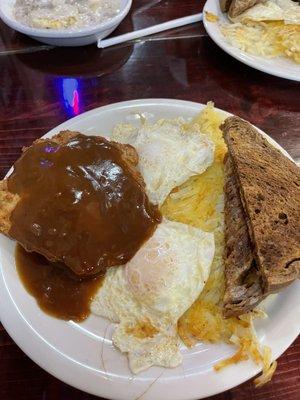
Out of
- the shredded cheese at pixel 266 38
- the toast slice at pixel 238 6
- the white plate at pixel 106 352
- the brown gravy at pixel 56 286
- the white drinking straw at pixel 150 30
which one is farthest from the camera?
the white drinking straw at pixel 150 30

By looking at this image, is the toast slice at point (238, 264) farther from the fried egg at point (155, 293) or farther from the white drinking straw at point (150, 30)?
the white drinking straw at point (150, 30)

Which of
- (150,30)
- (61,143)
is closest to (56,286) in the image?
(61,143)

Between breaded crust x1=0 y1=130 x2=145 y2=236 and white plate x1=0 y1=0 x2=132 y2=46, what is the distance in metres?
1.20

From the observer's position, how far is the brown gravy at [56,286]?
2.11m

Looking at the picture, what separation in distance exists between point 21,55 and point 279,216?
264cm

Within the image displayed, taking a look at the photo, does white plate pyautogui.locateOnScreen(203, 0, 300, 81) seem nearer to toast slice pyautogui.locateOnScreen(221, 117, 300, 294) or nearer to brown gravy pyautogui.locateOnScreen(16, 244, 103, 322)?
toast slice pyautogui.locateOnScreen(221, 117, 300, 294)

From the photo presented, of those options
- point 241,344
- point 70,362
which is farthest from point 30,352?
point 241,344

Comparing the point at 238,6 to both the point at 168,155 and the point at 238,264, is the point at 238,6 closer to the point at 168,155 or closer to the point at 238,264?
the point at 168,155

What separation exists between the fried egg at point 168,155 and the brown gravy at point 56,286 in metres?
0.60

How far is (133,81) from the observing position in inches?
135

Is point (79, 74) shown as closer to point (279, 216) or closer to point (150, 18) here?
point (150, 18)

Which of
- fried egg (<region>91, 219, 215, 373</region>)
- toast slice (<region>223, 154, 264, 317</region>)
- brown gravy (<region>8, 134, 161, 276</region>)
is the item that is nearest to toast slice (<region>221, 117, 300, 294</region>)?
toast slice (<region>223, 154, 264, 317</region>)

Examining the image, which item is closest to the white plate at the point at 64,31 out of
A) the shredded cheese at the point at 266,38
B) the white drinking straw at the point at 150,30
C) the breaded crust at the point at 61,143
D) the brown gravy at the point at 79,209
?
the white drinking straw at the point at 150,30

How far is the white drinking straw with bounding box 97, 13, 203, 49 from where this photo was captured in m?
3.57
